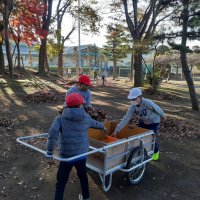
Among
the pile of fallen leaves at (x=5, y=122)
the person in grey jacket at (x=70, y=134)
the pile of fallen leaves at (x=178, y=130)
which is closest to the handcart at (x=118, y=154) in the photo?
the person in grey jacket at (x=70, y=134)

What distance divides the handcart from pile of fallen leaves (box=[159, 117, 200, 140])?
316 centimetres

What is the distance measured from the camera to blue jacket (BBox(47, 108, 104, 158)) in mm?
3621

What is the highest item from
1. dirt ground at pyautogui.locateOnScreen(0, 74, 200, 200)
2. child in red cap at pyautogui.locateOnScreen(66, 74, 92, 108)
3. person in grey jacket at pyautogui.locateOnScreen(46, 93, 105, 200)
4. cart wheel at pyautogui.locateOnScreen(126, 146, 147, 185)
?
child in red cap at pyautogui.locateOnScreen(66, 74, 92, 108)

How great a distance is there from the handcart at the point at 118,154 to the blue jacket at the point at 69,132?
0.50 feet

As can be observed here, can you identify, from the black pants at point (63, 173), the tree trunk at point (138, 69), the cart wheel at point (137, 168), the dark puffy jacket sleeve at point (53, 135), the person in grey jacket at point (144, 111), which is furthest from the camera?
the tree trunk at point (138, 69)

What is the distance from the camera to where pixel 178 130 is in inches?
344

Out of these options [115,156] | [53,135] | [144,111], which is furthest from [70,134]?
[144,111]

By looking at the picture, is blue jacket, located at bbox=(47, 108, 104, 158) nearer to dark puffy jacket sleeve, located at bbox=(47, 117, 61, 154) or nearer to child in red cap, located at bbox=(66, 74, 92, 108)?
dark puffy jacket sleeve, located at bbox=(47, 117, 61, 154)

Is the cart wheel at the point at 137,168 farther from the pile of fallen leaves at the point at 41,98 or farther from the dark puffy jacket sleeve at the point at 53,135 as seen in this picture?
the pile of fallen leaves at the point at 41,98

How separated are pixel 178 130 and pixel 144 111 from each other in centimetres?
377

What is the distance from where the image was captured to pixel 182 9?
11.0 metres

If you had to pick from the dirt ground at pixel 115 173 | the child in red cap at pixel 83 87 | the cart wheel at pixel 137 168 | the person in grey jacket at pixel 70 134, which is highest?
the child in red cap at pixel 83 87

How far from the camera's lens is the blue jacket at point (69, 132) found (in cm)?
362

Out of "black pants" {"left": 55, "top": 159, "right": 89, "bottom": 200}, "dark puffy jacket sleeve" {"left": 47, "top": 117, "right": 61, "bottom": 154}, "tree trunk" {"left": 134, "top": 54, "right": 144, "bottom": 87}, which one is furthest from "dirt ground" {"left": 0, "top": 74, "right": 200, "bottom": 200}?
"tree trunk" {"left": 134, "top": 54, "right": 144, "bottom": 87}
